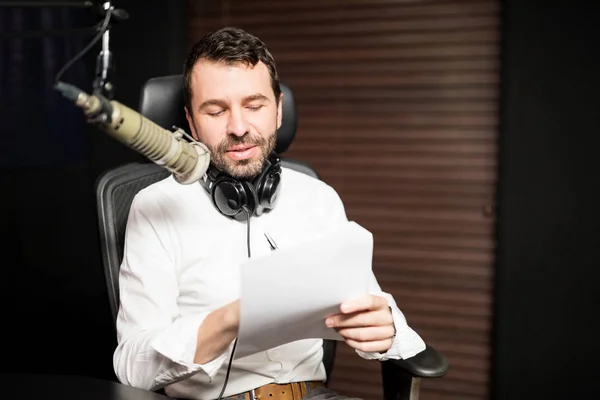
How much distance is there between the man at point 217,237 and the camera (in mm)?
1473

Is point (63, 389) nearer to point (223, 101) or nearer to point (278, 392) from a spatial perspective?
point (278, 392)

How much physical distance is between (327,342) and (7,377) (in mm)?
872

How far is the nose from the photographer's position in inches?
60.6

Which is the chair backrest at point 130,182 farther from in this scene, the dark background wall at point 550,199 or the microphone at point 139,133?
the dark background wall at point 550,199

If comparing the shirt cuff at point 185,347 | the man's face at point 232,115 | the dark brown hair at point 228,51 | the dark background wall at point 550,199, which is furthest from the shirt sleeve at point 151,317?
the dark background wall at point 550,199

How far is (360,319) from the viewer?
124 cm

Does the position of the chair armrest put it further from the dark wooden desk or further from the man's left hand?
the dark wooden desk

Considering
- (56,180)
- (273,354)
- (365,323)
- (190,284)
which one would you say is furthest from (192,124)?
(56,180)

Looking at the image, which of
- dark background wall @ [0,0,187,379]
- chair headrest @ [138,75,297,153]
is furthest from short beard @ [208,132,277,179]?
dark background wall @ [0,0,187,379]

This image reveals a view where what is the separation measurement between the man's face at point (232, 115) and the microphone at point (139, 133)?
0.37m

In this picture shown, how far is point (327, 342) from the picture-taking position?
1.84m

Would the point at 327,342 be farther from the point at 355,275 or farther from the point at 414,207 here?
the point at 414,207

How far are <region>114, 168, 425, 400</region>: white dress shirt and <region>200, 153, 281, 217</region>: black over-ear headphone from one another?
81 mm

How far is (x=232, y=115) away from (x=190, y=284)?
15.6 inches
